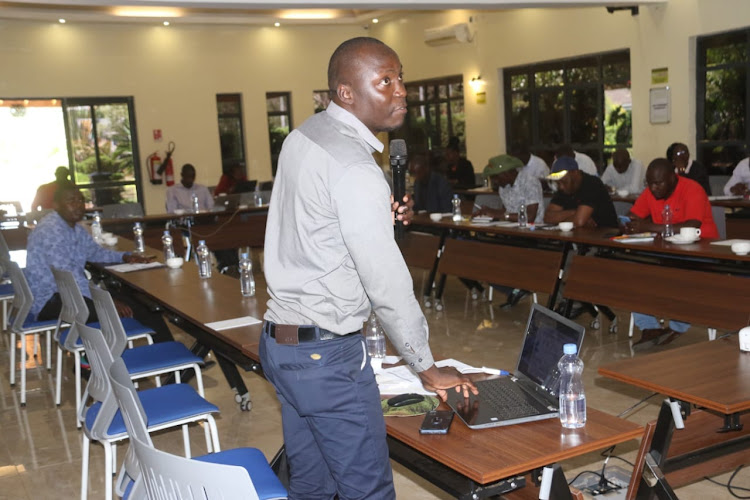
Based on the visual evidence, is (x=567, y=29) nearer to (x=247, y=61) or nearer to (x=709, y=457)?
(x=247, y=61)

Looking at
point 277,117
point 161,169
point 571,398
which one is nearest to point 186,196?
point 161,169

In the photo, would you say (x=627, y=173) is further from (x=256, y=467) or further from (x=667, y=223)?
(x=256, y=467)

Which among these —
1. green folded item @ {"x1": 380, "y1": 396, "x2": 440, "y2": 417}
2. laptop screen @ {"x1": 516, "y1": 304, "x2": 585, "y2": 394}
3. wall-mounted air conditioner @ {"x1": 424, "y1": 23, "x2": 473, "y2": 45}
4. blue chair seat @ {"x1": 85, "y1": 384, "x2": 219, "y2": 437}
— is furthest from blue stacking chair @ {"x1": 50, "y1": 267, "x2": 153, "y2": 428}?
wall-mounted air conditioner @ {"x1": 424, "y1": 23, "x2": 473, "y2": 45}

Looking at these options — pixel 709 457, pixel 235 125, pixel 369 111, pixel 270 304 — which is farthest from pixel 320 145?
pixel 235 125

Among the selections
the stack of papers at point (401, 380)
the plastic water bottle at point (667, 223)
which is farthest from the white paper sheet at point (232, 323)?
the plastic water bottle at point (667, 223)

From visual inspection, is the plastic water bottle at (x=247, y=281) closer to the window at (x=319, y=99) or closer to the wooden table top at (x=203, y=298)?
the wooden table top at (x=203, y=298)

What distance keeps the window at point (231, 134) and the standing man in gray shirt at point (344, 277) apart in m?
13.2

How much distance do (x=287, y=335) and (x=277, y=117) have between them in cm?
1370

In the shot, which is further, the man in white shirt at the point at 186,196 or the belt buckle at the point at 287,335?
the man in white shirt at the point at 186,196

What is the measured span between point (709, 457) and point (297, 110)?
1344cm

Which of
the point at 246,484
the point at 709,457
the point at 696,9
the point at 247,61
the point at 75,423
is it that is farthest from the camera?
the point at 247,61

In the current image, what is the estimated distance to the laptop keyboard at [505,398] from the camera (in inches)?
83.9

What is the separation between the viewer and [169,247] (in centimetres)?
579

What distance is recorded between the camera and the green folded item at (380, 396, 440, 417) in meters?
2.23
